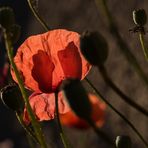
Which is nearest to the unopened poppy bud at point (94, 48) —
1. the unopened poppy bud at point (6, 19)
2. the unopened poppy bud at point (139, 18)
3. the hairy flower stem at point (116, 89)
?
the hairy flower stem at point (116, 89)

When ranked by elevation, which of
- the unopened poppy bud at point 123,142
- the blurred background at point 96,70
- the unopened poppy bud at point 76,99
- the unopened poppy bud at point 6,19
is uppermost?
the unopened poppy bud at point 6,19

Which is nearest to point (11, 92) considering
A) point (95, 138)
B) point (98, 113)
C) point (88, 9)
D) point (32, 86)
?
point (32, 86)

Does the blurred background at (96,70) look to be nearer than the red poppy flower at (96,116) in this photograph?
No

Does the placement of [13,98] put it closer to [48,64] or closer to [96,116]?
[48,64]

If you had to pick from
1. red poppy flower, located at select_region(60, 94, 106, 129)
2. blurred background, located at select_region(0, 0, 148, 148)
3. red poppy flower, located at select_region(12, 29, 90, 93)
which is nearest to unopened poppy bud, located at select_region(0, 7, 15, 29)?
red poppy flower, located at select_region(12, 29, 90, 93)

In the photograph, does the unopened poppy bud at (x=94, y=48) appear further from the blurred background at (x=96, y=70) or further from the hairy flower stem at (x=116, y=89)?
the blurred background at (x=96, y=70)

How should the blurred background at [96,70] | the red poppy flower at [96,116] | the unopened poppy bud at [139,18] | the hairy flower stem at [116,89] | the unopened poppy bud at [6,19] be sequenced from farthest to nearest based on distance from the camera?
the blurred background at [96,70] → the red poppy flower at [96,116] → the unopened poppy bud at [139,18] → the unopened poppy bud at [6,19] → the hairy flower stem at [116,89]
